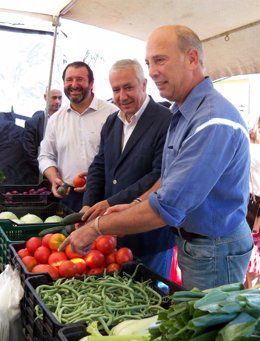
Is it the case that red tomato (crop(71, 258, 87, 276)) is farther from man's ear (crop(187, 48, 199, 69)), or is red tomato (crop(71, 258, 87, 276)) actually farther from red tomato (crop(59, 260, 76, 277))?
man's ear (crop(187, 48, 199, 69))

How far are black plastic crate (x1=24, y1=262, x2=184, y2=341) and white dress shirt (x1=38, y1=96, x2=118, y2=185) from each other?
1.91m

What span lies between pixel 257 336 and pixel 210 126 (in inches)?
45.9

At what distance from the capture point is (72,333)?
5.11 ft

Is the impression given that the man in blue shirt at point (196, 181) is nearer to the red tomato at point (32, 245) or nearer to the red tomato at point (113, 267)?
the red tomato at point (113, 267)

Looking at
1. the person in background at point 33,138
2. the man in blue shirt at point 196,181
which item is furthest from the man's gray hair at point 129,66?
the person in background at point 33,138

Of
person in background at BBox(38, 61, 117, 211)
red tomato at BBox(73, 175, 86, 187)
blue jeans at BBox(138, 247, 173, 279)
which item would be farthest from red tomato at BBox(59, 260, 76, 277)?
person in background at BBox(38, 61, 117, 211)

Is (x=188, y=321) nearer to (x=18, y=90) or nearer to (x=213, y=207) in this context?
(x=213, y=207)

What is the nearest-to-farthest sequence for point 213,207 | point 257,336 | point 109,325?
point 257,336 < point 109,325 < point 213,207

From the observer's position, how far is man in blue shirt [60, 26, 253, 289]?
200 cm

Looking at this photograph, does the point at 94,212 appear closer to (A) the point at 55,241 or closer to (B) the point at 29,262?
(A) the point at 55,241

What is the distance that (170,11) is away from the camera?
12.9 feet

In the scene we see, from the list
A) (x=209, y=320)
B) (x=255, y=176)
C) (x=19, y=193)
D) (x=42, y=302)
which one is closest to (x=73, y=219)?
(x=42, y=302)

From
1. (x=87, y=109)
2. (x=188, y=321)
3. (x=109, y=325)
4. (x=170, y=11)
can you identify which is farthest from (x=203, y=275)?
(x=170, y=11)

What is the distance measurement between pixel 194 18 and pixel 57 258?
260cm
